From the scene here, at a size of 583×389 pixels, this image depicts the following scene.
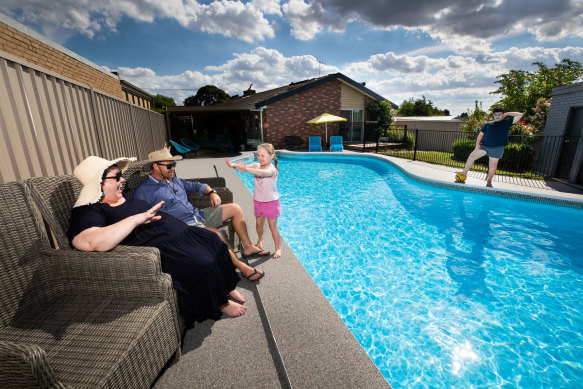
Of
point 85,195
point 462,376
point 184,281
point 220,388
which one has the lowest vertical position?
point 462,376

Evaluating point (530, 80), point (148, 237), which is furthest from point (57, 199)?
point (530, 80)

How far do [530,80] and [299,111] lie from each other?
23163 millimetres

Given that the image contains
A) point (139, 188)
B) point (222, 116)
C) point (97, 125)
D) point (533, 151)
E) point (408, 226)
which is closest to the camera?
point (139, 188)

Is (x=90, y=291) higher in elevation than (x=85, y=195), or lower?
lower

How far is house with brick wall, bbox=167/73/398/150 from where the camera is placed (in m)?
15.6

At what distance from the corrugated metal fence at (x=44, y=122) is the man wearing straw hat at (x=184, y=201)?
790mm

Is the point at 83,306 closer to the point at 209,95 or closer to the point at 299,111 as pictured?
the point at 299,111

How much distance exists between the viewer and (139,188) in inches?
110

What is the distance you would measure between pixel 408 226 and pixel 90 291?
17.0 feet

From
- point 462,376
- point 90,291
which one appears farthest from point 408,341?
point 90,291

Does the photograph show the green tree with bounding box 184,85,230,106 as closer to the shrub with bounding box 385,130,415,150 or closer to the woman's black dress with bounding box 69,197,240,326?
the shrub with bounding box 385,130,415,150

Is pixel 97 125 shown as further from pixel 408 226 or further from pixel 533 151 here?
pixel 533 151

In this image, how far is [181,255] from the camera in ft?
6.60

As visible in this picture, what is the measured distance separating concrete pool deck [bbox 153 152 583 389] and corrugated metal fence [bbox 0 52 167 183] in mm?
2011
